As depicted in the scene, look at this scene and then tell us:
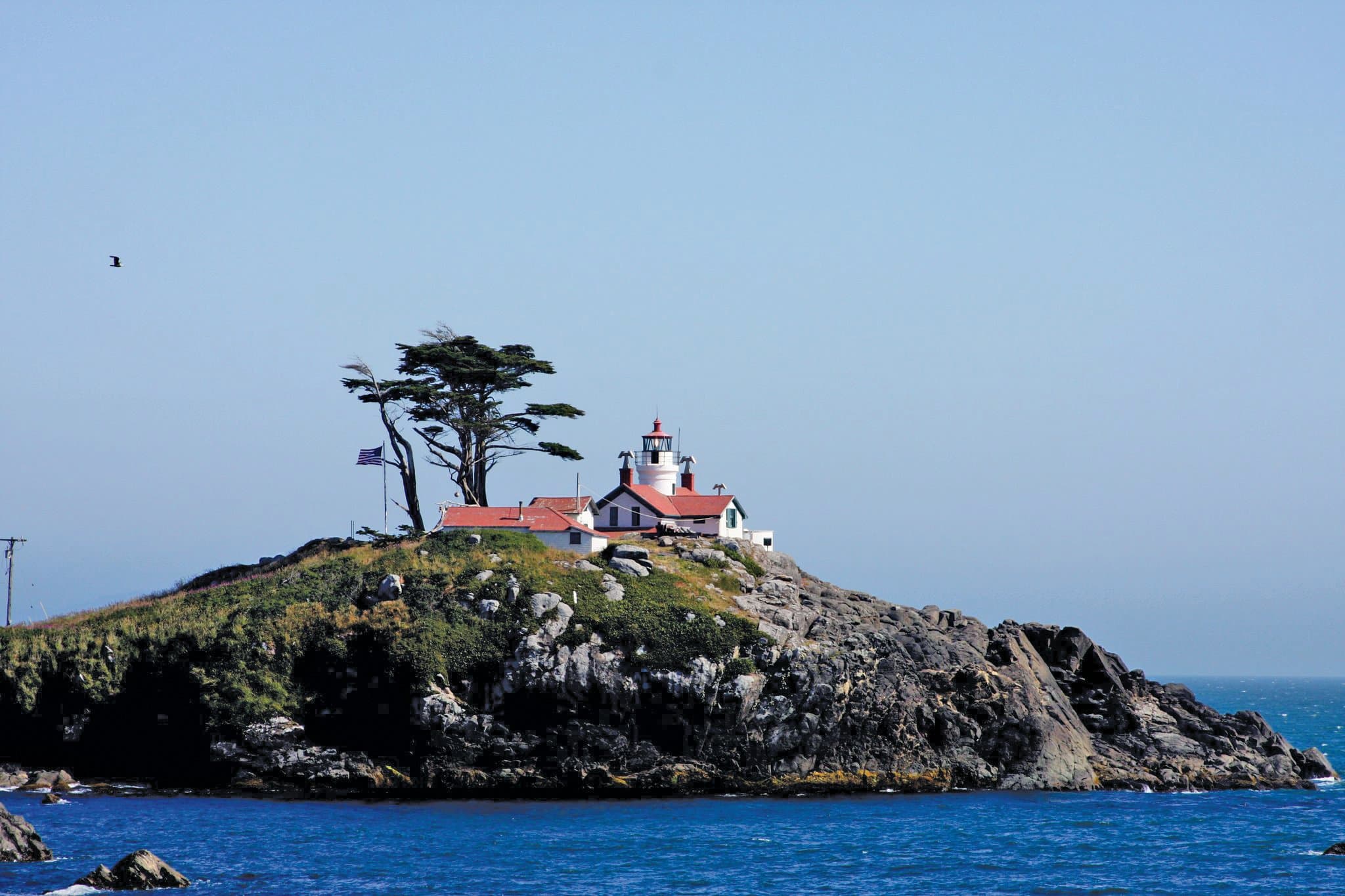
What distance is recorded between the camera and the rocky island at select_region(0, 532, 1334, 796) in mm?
67000

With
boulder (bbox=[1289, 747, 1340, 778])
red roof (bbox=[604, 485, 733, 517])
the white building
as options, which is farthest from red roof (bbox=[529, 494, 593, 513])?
boulder (bbox=[1289, 747, 1340, 778])

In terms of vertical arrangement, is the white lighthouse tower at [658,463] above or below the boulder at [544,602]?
above

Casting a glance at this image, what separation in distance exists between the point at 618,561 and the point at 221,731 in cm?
2123

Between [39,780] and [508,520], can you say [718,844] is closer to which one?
[508,520]

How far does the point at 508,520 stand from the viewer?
7994 cm

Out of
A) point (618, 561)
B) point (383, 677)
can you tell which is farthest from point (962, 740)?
point (383, 677)

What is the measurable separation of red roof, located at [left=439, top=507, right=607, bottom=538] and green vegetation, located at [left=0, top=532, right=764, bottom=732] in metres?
4.20

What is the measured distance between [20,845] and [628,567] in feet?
108

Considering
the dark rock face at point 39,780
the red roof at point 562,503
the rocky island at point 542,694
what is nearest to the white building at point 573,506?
the red roof at point 562,503

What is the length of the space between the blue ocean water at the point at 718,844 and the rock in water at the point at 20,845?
849 mm

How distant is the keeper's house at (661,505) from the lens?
87.2 m

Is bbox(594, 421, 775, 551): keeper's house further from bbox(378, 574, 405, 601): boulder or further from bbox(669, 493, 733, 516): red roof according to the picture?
bbox(378, 574, 405, 601): boulder

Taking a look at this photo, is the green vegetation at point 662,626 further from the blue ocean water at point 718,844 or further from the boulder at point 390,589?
the boulder at point 390,589

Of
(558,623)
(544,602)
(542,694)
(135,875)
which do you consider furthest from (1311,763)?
(135,875)
